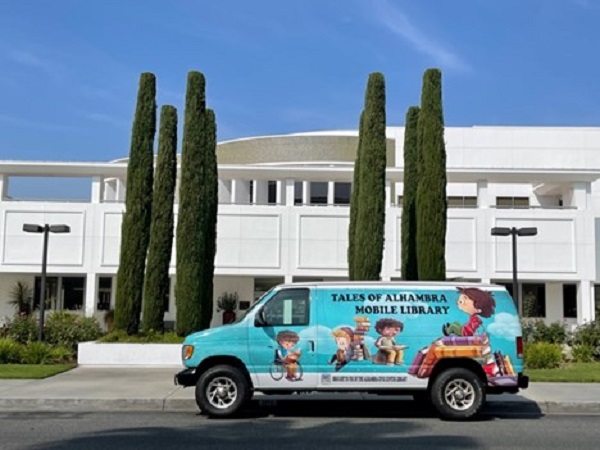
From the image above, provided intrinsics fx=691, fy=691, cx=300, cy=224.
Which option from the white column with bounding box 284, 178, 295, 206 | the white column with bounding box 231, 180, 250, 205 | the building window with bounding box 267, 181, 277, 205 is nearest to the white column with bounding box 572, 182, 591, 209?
the white column with bounding box 284, 178, 295, 206

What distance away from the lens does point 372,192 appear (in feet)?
69.4

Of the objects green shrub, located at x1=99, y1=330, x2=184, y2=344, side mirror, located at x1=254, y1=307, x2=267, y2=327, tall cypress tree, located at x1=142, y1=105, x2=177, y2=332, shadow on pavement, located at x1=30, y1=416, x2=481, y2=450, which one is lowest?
shadow on pavement, located at x1=30, y1=416, x2=481, y2=450

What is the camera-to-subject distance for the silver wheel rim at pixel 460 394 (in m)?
11.0

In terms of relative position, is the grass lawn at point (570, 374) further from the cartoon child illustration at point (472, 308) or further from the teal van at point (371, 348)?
the cartoon child illustration at point (472, 308)

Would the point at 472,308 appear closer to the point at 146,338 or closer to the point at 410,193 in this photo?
the point at 146,338

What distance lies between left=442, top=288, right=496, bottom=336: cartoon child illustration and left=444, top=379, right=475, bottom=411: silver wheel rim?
0.79 metres

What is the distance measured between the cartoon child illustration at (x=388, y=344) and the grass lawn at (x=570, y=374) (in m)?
5.75

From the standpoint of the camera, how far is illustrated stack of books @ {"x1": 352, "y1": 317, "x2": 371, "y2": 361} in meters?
11.0

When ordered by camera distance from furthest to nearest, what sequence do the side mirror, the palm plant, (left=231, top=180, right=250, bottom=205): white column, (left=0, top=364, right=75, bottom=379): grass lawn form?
(left=231, top=180, right=250, bottom=205): white column < the palm plant < (left=0, top=364, right=75, bottom=379): grass lawn < the side mirror

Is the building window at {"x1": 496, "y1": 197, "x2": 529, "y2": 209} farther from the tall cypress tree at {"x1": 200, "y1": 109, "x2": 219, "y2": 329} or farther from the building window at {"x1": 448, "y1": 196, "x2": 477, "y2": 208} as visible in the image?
the tall cypress tree at {"x1": 200, "y1": 109, "x2": 219, "y2": 329}

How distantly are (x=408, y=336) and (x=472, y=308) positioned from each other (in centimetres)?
114

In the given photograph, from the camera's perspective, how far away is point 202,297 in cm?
2006

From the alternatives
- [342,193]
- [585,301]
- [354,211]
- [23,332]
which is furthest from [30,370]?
[585,301]

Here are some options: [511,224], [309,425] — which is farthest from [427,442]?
[511,224]
